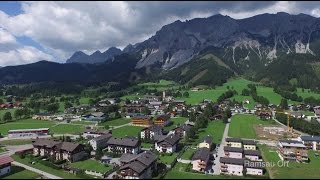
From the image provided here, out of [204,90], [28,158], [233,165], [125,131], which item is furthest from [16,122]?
[204,90]

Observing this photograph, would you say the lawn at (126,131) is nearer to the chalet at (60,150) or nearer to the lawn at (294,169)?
the chalet at (60,150)

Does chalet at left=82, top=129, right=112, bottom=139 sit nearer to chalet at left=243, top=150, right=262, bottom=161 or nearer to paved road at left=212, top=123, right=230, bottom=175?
paved road at left=212, top=123, right=230, bottom=175

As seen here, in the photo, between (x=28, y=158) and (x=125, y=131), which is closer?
(x=28, y=158)

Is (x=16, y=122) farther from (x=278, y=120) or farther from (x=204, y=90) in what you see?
(x=204, y=90)

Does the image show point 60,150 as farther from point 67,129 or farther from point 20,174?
point 67,129

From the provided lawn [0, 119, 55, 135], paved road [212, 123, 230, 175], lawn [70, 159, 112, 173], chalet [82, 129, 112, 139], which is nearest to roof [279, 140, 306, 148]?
paved road [212, 123, 230, 175]

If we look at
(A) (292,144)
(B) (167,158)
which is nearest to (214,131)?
(A) (292,144)
